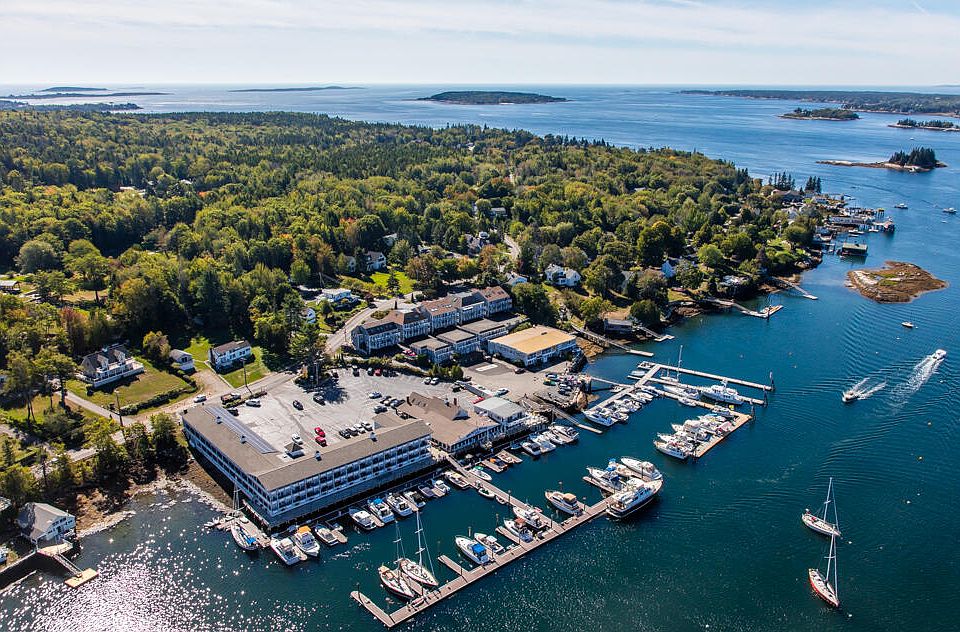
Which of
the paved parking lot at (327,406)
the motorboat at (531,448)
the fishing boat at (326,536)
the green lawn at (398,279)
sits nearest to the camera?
the fishing boat at (326,536)

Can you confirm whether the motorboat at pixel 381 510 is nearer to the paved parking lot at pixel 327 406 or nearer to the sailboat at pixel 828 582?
the paved parking lot at pixel 327 406

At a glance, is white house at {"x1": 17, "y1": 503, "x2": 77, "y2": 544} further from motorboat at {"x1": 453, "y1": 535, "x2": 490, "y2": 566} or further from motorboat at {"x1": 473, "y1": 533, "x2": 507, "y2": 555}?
motorboat at {"x1": 473, "y1": 533, "x2": 507, "y2": 555}

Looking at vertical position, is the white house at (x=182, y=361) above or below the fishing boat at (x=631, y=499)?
above

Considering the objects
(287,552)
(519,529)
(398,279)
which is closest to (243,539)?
(287,552)

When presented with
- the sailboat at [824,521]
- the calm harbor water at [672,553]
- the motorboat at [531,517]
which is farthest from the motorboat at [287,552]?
the sailboat at [824,521]

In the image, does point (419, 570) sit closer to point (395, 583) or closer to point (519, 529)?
point (395, 583)

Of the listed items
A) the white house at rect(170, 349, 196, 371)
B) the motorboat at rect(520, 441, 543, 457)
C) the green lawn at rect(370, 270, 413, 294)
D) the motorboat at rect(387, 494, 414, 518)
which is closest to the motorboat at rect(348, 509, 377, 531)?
the motorboat at rect(387, 494, 414, 518)
